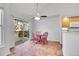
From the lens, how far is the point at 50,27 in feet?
9.29

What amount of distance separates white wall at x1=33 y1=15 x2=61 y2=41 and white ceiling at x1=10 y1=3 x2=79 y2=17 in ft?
0.44

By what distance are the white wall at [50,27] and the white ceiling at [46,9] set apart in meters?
0.13

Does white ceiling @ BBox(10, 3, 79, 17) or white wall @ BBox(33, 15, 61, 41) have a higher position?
white ceiling @ BBox(10, 3, 79, 17)

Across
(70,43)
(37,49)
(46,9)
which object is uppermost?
(46,9)

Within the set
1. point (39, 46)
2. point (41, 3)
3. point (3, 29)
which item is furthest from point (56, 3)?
point (3, 29)

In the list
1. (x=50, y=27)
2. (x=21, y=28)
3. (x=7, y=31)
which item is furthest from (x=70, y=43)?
(x=7, y=31)

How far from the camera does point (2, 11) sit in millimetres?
2750

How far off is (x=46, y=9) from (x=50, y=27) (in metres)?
0.40

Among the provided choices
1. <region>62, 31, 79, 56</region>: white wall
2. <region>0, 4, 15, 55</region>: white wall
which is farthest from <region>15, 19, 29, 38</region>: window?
<region>62, 31, 79, 56</region>: white wall

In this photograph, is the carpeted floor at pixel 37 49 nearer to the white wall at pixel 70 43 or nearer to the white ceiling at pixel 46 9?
the white wall at pixel 70 43

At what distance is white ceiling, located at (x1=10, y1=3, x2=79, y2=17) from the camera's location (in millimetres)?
2713

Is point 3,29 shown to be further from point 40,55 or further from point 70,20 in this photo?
point 70,20

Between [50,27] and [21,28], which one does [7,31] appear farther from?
[50,27]

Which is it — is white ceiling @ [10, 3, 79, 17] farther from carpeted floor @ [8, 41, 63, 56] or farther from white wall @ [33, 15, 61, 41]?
carpeted floor @ [8, 41, 63, 56]
